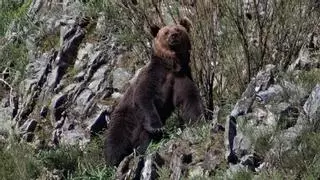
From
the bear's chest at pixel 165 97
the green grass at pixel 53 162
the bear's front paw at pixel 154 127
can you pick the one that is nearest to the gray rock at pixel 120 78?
the green grass at pixel 53 162

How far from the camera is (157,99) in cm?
1040

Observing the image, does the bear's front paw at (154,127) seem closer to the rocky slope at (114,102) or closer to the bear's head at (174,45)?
the rocky slope at (114,102)

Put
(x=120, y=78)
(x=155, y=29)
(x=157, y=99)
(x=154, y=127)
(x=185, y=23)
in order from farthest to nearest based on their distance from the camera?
1. (x=120, y=78)
2. (x=155, y=29)
3. (x=185, y=23)
4. (x=157, y=99)
5. (x=154, y=127)

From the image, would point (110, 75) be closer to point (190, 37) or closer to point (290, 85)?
point (190, 37)

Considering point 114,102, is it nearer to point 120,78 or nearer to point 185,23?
point 120,78

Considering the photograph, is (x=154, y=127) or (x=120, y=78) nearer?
(x=154, y=127)

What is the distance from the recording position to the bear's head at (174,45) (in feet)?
34.3

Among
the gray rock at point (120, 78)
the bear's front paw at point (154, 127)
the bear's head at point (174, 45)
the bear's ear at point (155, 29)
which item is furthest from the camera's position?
the gray rock at point (120, 78)

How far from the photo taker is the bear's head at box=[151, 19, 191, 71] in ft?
34.3

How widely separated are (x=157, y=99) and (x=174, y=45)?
2.10ft

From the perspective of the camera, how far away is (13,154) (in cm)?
1069

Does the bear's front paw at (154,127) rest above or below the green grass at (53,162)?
above

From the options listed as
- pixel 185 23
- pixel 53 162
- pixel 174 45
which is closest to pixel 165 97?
pixel 174 45

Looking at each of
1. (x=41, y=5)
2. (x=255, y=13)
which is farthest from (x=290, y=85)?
(x=41, y=5)
